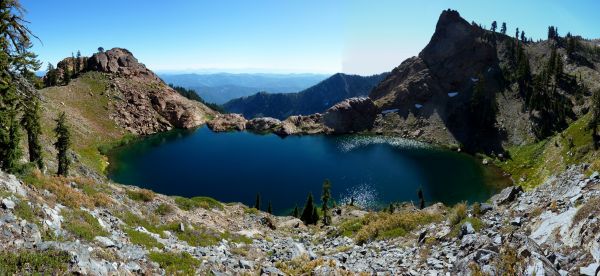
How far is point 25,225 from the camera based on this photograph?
16.1 meters

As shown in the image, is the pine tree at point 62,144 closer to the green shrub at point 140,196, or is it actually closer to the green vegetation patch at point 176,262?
the green shrub at point 140,196

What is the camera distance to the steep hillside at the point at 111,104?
5236 inches

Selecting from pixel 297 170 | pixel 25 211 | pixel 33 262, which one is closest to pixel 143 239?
pixel 25 211

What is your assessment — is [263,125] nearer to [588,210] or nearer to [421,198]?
[421,198]

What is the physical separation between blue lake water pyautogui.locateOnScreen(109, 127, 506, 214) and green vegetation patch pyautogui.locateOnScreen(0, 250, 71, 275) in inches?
2809

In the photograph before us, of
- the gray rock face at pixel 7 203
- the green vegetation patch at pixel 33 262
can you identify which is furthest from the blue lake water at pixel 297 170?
the green vegetation patch at pixel 33 262

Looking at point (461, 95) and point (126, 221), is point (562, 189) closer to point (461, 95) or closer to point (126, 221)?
point (126, 221)

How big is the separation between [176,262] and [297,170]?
9598 centimetres

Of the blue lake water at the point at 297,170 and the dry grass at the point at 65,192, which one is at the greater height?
the dry grass at the point at 65,192

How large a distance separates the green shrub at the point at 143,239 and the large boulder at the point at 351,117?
16178 cm

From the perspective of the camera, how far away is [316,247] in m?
33.4

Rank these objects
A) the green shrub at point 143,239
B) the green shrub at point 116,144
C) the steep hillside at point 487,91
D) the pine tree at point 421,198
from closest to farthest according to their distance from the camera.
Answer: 1. the green shrub at point 143,239
2. the pine tree at point 421,198
3. the green shrub at point 116,144
4. the steep hillside at point 487,91

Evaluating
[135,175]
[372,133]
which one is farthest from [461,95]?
[135,175]

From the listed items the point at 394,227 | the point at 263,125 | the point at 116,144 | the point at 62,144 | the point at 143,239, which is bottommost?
the point at 116,144
